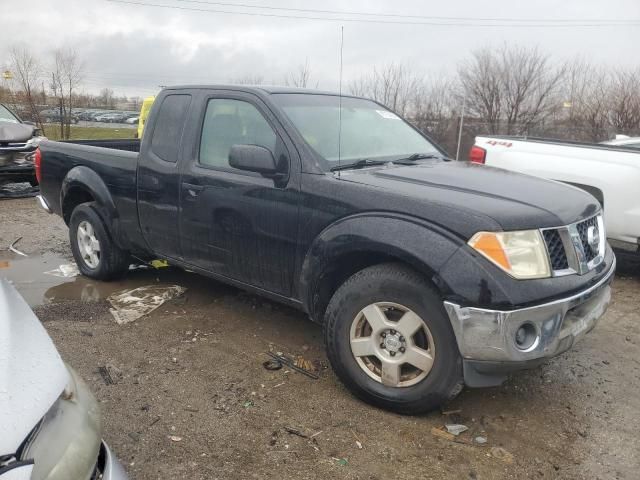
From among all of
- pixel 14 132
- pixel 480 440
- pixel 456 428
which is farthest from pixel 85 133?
pixel 480 440

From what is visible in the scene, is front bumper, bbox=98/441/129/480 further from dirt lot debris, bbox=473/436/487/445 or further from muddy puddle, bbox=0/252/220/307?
muddy puddle, bbox=0/252/220/307

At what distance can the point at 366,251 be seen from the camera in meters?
3.12

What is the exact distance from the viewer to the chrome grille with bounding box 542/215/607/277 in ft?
9.37

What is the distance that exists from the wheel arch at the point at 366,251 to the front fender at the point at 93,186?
2321mm

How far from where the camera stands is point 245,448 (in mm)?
Answer: 2811

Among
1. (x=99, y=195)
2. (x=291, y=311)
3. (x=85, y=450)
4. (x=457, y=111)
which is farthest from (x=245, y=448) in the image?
(x=457, y=111)

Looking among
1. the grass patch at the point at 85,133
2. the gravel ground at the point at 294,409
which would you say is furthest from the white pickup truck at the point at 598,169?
the grass patch at the point at 85,133

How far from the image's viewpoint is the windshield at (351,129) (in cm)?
366

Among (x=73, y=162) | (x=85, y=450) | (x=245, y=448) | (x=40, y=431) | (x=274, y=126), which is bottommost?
(x=245, y=448)

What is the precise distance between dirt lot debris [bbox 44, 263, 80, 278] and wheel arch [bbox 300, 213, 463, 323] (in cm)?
327

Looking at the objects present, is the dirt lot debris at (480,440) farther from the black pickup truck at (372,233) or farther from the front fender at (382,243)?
the front fender at (382,243)

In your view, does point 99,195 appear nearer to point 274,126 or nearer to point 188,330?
point 188,330

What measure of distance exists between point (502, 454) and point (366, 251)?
126 centimetres

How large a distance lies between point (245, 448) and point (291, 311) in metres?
1.96
